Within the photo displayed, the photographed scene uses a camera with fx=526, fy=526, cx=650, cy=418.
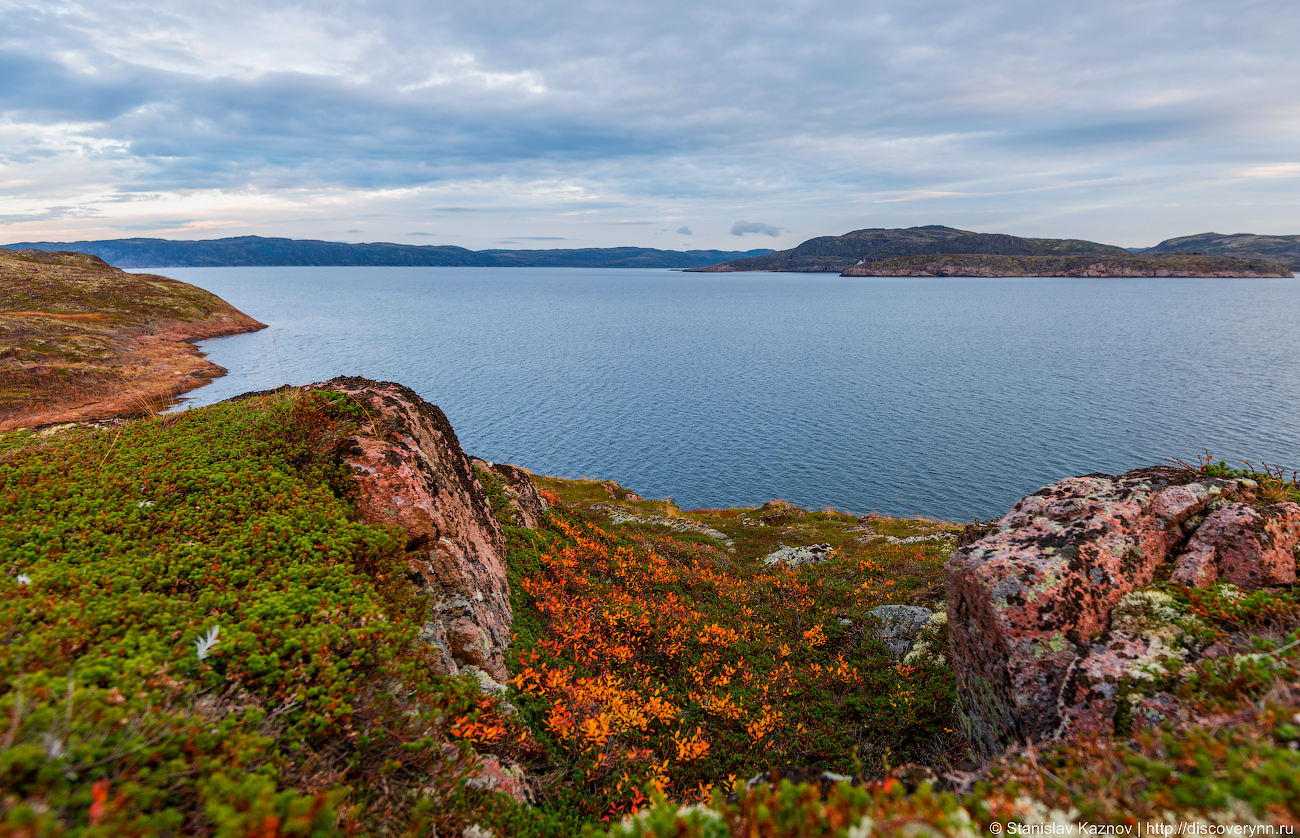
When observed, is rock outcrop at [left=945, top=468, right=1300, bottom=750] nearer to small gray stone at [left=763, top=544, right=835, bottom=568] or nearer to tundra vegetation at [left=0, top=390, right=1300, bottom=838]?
tundra vegetation at [left=0, top=390, right=1300, bottom=838]

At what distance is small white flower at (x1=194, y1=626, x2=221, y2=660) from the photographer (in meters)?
6.38

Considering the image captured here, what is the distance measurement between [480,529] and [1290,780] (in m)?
14.1

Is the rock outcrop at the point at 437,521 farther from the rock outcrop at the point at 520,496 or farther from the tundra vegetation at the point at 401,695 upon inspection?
the rock outcrop at the point at 520,496

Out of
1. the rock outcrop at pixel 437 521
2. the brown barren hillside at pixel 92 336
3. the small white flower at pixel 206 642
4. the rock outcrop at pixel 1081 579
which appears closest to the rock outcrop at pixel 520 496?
the rock outcrop at pixel 437 521

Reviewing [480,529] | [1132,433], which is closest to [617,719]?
[480,529]

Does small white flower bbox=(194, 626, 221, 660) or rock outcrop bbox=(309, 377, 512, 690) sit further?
rock outcrop bbox=(309, 377, 512, 690)

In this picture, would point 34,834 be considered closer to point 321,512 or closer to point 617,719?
point 321,512

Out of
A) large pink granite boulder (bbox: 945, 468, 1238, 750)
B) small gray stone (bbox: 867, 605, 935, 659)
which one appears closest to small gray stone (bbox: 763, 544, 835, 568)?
small gray stone (bbox: 867, 605, 935, 659)

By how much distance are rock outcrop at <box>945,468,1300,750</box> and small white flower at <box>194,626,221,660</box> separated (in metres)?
11.6

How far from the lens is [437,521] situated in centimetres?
1162

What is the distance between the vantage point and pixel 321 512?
10.3 meters

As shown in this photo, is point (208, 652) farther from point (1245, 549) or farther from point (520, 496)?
point (1245, 549)

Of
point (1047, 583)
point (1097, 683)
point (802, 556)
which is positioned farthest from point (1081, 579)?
point (802, 556)

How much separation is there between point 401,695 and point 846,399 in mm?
91073
